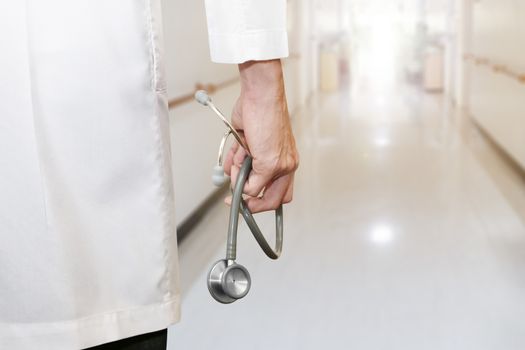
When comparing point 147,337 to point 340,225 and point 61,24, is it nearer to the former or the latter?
point 61,24

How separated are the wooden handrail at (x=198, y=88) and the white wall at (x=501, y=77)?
2.26 metres

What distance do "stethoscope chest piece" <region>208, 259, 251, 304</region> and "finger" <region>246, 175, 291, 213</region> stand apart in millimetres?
119

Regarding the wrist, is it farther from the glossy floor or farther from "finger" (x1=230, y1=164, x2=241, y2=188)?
the glossy floor

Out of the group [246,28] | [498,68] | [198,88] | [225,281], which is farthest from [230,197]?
[498,68]

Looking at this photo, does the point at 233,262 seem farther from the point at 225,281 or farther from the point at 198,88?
the point at 198,88

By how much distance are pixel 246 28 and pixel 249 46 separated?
2 centimetres

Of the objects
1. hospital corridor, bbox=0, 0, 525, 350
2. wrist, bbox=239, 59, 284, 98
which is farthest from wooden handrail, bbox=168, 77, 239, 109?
wrist, bbox=239, 59, 284, 98

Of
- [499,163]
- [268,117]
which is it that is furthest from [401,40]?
[268,117]

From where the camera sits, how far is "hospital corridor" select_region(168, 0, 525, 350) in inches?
117

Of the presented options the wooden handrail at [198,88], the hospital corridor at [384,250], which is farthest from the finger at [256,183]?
the wooden handrail at [198,88]

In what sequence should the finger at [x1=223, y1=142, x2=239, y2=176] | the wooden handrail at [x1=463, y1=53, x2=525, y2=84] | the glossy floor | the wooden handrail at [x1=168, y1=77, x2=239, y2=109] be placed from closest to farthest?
the finger at [x1=223, y1=142, x2=239, y2=176] < the glossy floor < the wooden handrail at [x1=168, y1=77, x2=239, y2=109] < the wooden handrail at [x1=463, y1=53, x2=525, y2=84]

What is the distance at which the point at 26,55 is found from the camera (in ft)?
3.02

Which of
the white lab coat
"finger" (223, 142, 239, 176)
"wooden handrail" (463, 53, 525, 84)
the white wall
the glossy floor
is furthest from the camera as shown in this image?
the white wall

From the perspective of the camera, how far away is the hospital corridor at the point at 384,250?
296cm
